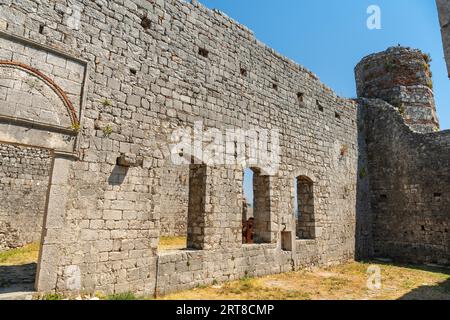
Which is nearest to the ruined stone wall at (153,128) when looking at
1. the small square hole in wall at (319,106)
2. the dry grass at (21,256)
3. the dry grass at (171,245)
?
the small square hole in wall at (319,106)

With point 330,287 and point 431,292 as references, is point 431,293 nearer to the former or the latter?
point 431,292

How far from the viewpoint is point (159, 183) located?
5.96 metres

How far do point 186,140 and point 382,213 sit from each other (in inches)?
381

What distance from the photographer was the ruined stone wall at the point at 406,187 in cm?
1101

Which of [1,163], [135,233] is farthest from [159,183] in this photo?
[1,163]

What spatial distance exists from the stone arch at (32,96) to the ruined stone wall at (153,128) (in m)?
A: 0.24

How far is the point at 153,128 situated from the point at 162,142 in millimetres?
335

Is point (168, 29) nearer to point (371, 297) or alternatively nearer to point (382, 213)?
point (371, 297)

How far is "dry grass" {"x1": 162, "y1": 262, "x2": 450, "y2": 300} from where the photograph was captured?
585 centimetres

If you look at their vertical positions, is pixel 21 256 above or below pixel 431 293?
above

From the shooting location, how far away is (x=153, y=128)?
6039 millimetres

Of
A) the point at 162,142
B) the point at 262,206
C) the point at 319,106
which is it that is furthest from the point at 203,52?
the point at 319,106

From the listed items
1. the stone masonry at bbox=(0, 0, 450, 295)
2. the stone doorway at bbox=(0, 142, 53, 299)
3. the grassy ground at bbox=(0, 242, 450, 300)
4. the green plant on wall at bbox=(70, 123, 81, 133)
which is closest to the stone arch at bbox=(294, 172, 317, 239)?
the stone masonry at bbox=(0, 0, 450, 295)
